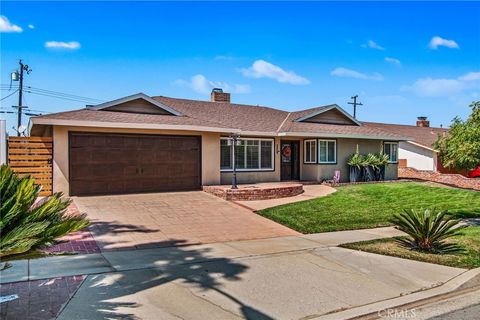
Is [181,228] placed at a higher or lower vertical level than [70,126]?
→ lower

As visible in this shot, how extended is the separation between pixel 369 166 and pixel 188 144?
10.2 m

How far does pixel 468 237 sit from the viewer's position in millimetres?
9125

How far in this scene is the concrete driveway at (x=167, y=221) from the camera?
28.1ft

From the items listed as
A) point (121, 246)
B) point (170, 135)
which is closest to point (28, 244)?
point (121, 246)

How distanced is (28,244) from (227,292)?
9.20ft

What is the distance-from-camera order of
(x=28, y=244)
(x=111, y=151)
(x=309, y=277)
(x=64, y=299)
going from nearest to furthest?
(x=28, y=244)
(x=64, y=299)
(x=309, y=277)
(x=111, y=151)

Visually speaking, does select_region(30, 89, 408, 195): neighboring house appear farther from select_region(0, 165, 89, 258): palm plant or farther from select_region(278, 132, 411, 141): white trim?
select_region(0, 165, 89, 258): palm plant

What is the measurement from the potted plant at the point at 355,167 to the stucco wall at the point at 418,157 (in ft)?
38.0

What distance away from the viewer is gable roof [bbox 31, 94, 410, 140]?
1368 cm

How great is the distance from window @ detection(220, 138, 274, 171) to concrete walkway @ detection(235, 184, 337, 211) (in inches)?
95.3

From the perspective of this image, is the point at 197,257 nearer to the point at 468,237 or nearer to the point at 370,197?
the point at 468,237

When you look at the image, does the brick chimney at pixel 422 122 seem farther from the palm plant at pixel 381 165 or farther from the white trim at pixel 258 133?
the white trim at pixel 258 133

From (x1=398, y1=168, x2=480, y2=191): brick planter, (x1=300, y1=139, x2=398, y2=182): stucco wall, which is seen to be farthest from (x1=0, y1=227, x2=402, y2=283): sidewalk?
(x1=398, y1=168, x2=480, y2=191): brick planter

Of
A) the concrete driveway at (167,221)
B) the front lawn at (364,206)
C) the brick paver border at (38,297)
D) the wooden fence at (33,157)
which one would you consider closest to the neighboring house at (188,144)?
the wooden fence at (33,157)
